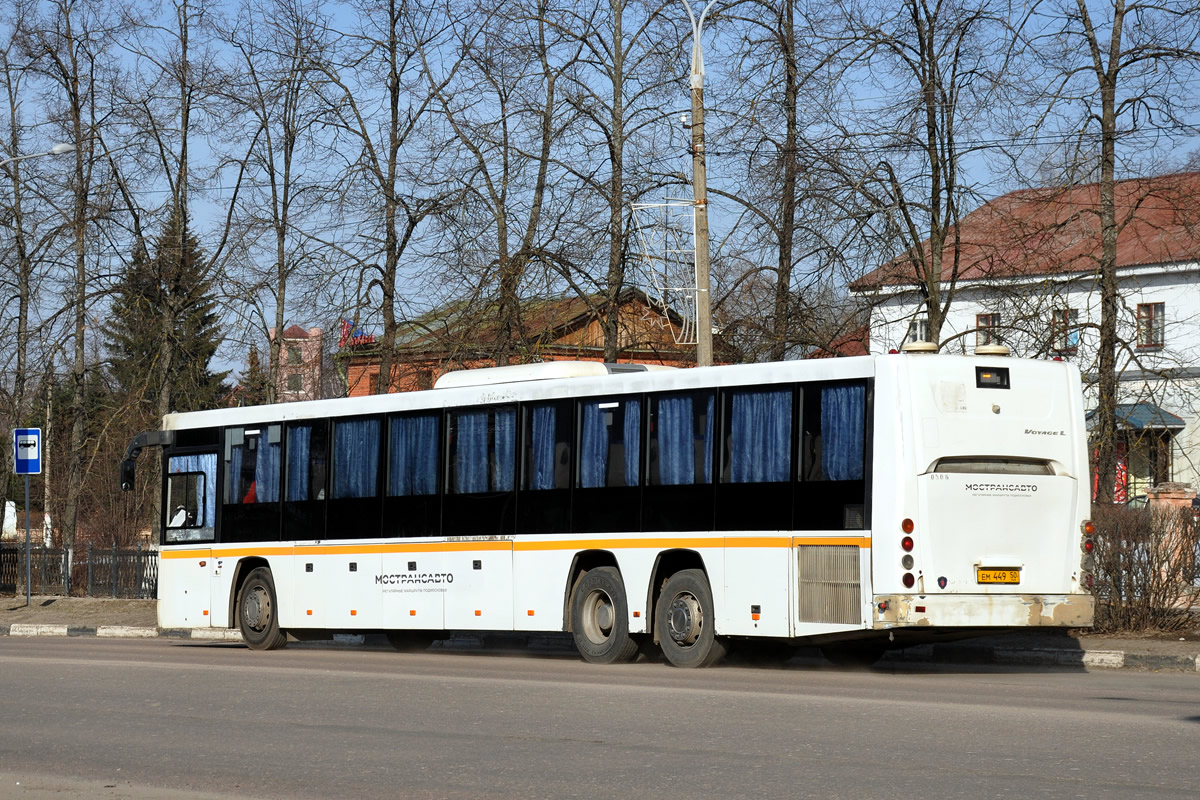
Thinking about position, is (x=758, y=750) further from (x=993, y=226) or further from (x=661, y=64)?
(x=661, y=64)

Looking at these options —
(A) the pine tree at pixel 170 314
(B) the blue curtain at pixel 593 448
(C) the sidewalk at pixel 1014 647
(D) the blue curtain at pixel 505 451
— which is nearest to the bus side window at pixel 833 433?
(B) the blue curtain at pixel 593 448

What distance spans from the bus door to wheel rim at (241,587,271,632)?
0.66 m

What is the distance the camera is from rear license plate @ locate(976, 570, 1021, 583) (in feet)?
54.3

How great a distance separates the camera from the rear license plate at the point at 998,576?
16.6 m

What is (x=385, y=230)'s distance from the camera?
1185 inches

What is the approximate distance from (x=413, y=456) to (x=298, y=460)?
2270 mm

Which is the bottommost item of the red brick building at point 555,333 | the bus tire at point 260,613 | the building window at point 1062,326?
the bus tire at point 260,613

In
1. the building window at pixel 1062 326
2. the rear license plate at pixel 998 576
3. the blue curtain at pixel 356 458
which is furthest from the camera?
the building window at pixel 1062 326

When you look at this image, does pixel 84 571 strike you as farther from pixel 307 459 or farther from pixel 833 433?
pixel 833 433

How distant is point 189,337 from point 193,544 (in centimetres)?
1180

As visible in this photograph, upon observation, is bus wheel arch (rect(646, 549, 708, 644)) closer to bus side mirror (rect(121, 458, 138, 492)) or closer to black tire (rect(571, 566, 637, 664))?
black tire (rect(571, 566, 637, 664))

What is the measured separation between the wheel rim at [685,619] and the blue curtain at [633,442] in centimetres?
142

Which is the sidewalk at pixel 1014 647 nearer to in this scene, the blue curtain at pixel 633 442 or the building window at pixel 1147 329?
the blue curtain at pixel 633 442

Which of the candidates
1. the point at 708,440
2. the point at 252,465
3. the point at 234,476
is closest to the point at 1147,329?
the point at 708,440
